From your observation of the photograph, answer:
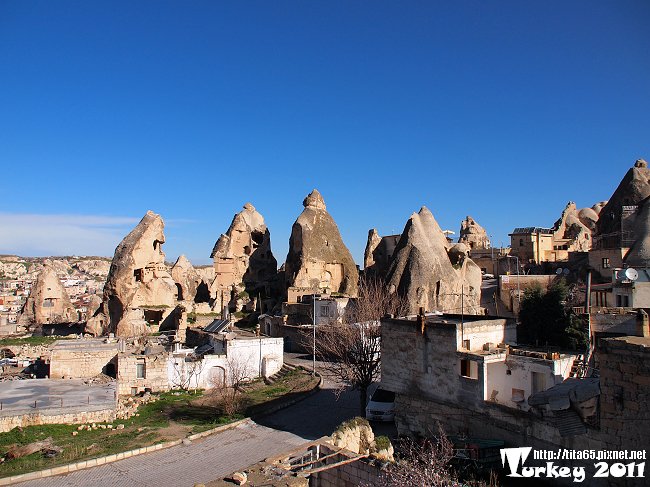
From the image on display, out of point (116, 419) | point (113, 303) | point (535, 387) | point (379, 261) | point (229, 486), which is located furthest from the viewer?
point (379, 261)

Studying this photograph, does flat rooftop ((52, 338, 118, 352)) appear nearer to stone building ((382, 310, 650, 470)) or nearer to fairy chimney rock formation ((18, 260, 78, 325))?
stone building ((382, 310, 650, 470))

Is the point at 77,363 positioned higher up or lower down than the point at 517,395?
lower down

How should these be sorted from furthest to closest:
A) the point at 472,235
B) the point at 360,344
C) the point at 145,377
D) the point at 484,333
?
the point at 472,235 → the point at 145,377 → the point at 360,344 → the point at 484,333

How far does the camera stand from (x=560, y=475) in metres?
11.8

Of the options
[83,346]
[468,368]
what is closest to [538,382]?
[468,368]

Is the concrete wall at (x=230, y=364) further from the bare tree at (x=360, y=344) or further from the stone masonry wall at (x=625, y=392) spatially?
the stone masonry wall at (x=625, y=392)

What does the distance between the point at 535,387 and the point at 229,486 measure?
27.5 feet

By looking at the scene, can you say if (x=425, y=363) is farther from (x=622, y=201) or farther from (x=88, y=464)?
(x=622, y=201)

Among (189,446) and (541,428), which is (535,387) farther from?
(189,446)

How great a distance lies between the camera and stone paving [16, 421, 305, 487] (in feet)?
45.7

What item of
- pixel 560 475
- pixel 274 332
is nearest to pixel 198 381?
pixel 274 332

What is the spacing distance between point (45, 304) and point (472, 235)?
4234cm

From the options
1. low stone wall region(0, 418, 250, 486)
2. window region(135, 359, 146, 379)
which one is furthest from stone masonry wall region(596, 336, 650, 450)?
window region(135, 359, 146, 379)

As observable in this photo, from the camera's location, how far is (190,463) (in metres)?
15.1
